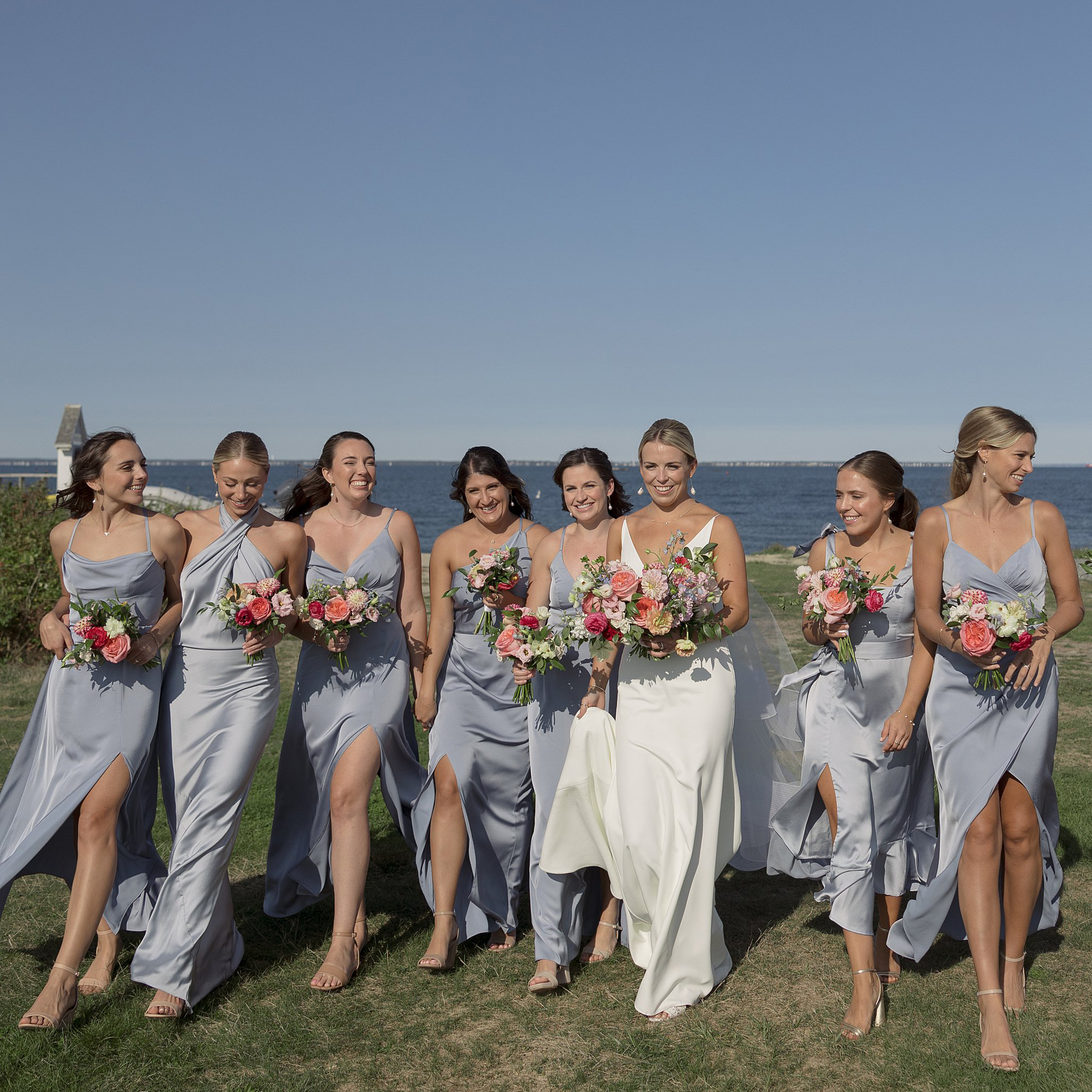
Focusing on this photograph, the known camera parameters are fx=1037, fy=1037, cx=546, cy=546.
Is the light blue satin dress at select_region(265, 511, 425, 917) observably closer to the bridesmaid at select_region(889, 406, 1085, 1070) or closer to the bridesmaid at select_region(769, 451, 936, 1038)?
the bridesmaid at select_region(769, 451, 936, 1038)

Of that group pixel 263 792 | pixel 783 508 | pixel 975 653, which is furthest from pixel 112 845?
pixel 783 508

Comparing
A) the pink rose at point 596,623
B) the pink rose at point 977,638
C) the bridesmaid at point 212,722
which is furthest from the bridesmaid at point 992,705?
the bridesmaid at point 212,722

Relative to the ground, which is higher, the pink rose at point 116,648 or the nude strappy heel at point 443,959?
the pink rose at point 116,648

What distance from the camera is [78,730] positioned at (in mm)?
5457

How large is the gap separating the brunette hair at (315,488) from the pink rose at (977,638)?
11.5ft

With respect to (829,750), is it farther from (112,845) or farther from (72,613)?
(72,613)

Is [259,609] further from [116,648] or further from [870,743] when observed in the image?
[870,743]

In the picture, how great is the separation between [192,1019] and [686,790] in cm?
273

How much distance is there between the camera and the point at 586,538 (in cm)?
629

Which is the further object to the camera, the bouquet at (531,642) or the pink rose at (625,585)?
the bouquet at (531,642)

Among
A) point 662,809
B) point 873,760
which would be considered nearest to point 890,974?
point 873,760

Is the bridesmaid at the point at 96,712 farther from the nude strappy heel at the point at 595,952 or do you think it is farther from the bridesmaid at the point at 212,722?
the nude strappy heel at the point at 595,952

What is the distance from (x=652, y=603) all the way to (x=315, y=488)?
244 cm

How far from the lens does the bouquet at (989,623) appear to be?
484 cm
